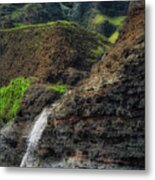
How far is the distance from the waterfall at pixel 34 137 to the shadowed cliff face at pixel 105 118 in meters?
0.02

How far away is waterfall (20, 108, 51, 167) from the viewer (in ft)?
9.77

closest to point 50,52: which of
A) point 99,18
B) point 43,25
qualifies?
point 43,25

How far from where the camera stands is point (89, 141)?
2.91 meters

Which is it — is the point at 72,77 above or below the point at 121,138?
above

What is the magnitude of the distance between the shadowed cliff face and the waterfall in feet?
0.07

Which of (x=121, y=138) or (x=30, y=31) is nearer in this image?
(x=121, y=138)

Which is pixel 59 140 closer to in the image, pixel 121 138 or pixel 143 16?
pixel 121 138

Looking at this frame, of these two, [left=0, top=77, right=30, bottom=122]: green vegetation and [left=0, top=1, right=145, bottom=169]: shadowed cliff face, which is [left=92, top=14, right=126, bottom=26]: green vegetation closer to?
[left=0, top=1, right=145, bottom=169]: shadowed cliff face

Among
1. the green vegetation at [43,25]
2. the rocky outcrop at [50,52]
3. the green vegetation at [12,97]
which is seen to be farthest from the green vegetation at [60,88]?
the green vegetation at [43,25]

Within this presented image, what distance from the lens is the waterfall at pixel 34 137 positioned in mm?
2979

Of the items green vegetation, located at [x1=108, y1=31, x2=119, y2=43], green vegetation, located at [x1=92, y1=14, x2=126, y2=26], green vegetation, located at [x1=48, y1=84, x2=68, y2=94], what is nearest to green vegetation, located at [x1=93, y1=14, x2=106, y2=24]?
green vegetation, located at [x1=92, y1=14, x2=126, y2=26]

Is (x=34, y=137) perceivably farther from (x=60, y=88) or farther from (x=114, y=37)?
(x=114, y=37)

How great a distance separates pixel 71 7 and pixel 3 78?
0.56 m

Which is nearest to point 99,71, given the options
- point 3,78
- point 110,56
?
point 110,56
